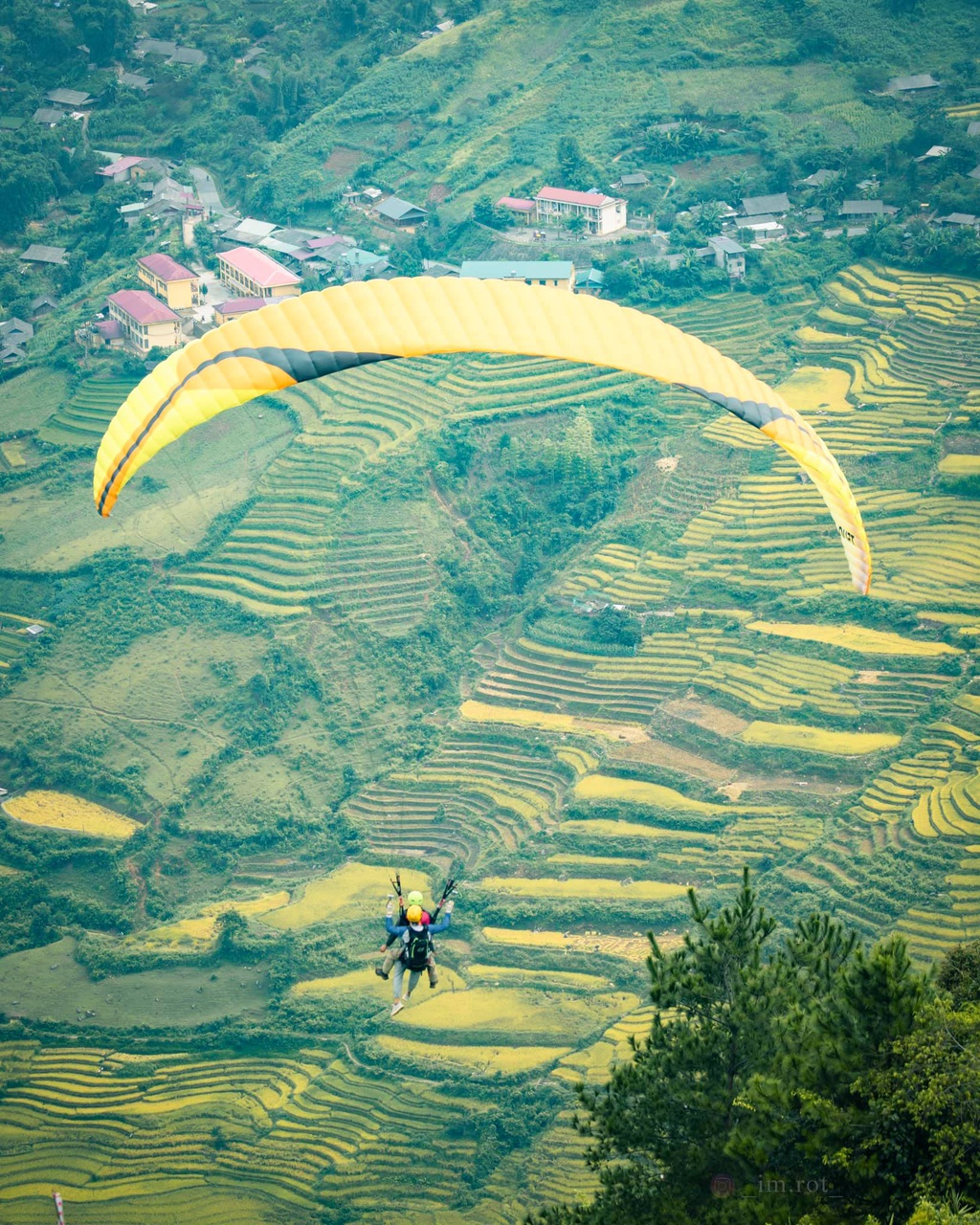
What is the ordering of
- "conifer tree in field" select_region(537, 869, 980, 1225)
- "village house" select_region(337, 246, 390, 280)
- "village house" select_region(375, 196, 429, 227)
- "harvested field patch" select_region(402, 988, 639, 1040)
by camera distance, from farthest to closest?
1. "village house" select_region(375, 196, 429, 227)
2. "village house" select_region(337, 246, 390, 280)
3. "harvested field patch" select_region(402, 988, 639, 1040)
4. "conifer tree in field" select_region(537, 869, 980, 1225)

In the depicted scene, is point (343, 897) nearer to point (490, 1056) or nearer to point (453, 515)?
point (490, 1056)

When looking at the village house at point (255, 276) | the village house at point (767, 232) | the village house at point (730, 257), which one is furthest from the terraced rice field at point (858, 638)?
the village house at point (255, 276)

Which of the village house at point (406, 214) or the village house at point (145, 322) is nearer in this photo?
the village house at point (145, 322)

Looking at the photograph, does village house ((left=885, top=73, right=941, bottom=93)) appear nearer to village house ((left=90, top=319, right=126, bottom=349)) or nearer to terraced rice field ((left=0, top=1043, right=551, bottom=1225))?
village house ((left=90, top=319, right=126, bottom=349))

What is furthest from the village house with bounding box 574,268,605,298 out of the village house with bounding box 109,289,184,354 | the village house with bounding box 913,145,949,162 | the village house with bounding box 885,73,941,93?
the village house with bounding box 885,73,941,93

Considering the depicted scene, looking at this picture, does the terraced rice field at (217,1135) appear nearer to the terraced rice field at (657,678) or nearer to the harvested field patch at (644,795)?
the harvested field patch at (644,795)

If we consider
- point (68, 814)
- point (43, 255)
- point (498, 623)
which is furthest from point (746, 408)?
point (43, 255)
